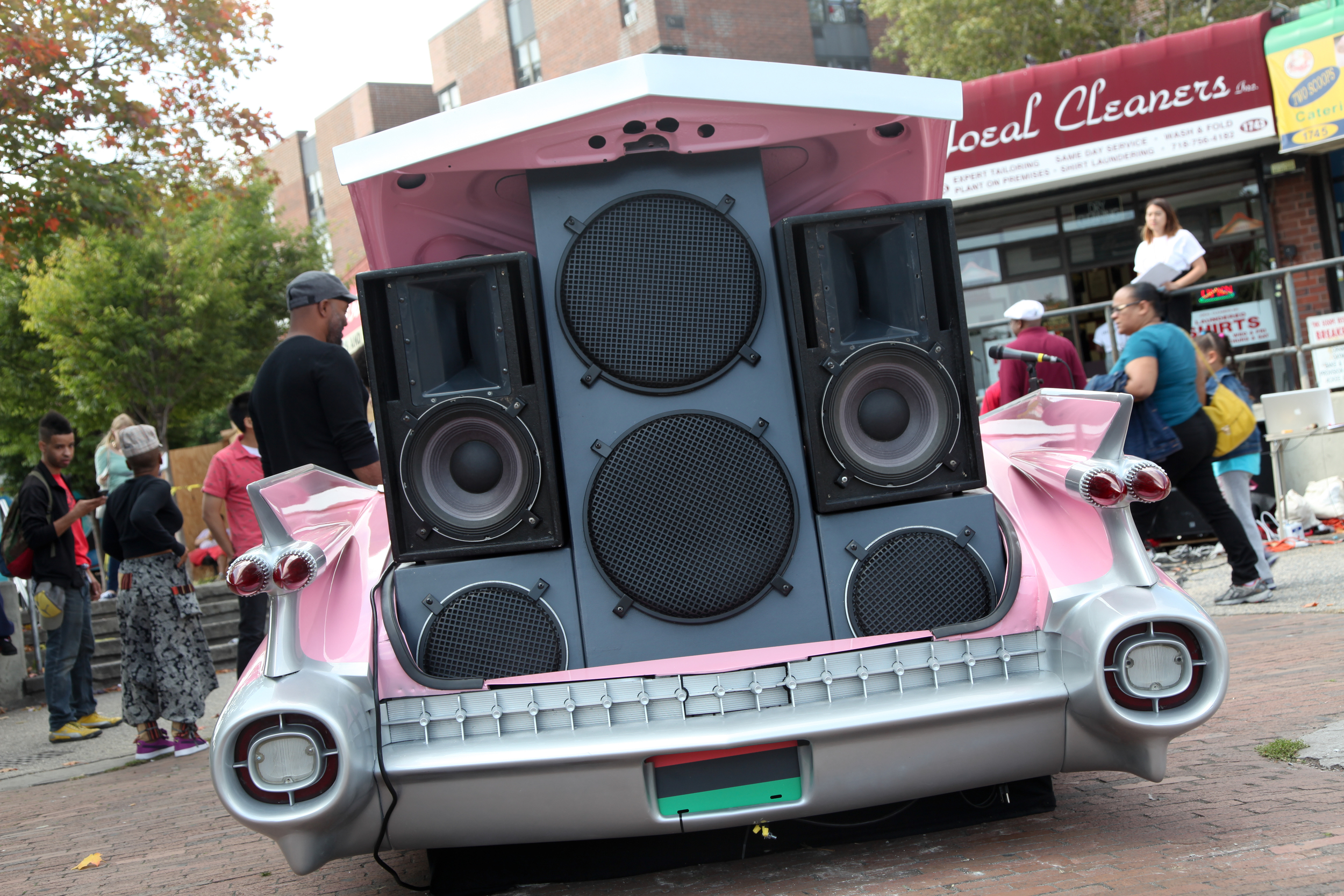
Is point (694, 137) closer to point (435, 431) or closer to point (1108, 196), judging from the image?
point (435, 431)

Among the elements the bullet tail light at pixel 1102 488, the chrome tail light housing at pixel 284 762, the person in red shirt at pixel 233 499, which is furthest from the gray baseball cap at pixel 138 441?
the bullet tail light at pixel 1102 488

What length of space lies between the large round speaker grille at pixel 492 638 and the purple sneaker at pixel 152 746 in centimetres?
416

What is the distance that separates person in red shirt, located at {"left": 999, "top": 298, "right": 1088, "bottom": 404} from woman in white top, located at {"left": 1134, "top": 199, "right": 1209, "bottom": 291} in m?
1.14

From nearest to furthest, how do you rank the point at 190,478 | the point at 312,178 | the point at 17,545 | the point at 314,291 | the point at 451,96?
the point at 314,291
the point at 17,545
the point at 190,478
the point at 451,96
the point at 312,178

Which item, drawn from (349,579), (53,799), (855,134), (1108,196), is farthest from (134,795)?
(1108,196)

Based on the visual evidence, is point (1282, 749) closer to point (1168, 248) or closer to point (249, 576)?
point (249, 576)

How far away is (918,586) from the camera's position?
305 cm

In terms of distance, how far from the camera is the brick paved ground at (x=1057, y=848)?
2.65 meters

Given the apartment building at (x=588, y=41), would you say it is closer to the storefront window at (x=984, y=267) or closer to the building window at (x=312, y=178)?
the building window at (x=312, y=178)

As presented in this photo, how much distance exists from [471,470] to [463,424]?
13 centimetres

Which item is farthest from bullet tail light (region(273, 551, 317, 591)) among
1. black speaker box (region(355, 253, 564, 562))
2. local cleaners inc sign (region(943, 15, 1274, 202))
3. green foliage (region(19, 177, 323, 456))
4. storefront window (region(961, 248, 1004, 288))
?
green foliage (region(19, 177, 323, 456))

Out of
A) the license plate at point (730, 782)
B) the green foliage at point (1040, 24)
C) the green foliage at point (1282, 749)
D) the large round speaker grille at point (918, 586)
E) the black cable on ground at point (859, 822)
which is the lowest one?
the green foliage at point (1282, 749)

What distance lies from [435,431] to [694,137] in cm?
107


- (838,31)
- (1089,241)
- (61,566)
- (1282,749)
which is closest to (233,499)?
(61,566)
